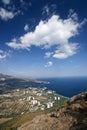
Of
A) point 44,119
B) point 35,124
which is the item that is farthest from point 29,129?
point 44,119

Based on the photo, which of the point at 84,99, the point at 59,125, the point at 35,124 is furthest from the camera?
the point at 35,124

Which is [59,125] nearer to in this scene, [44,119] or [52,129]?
[52,129]

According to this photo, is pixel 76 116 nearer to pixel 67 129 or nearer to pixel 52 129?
pixel 67 129

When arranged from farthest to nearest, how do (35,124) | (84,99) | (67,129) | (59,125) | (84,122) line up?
(35,124) → (84,99) → (59,125) → (67,129) → (84,122)

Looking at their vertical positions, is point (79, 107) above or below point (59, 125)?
above

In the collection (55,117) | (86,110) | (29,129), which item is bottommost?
(29,129)

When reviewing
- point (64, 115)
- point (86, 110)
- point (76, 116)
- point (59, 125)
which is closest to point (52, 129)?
point (59, 125)

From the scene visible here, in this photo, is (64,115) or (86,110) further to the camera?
(64,115)
